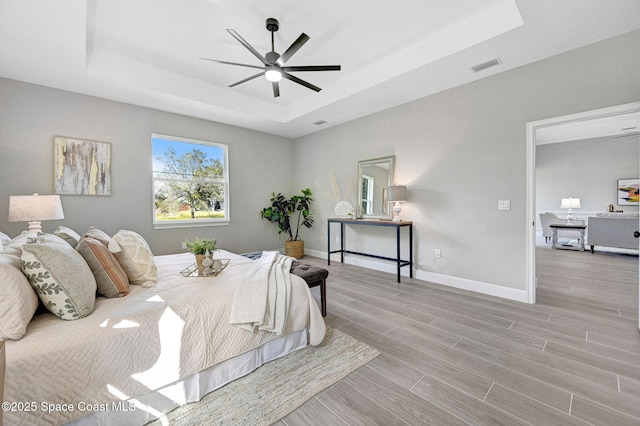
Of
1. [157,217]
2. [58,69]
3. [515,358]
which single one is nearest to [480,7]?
[515,358]

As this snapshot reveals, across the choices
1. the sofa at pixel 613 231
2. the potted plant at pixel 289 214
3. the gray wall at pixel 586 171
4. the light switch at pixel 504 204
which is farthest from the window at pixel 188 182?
the gray wall at pixel 586 171

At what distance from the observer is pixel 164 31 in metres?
2.79

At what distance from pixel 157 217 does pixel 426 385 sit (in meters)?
4.48

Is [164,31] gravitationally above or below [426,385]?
above

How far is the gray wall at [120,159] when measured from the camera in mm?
3248

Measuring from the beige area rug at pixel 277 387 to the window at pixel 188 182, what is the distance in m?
3.52

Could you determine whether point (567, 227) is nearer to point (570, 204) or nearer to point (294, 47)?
point (570, 204)

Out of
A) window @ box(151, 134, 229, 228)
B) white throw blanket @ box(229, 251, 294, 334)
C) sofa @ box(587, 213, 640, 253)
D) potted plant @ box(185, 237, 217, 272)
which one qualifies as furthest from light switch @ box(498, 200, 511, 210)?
window @ box(151, 134, 229, 228)

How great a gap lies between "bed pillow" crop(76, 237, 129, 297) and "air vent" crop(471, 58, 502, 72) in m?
4.08

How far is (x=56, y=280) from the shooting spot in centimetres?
137

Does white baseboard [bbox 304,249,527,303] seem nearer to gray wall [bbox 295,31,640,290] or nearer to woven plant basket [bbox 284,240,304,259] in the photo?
gray wall [bbox 295,31,640,290]

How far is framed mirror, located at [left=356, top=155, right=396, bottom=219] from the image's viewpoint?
14.5 ft

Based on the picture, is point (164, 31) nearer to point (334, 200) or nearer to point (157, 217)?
point (157, 217)

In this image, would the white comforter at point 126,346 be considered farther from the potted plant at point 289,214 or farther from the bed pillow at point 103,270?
the potted plant at point 289,214
